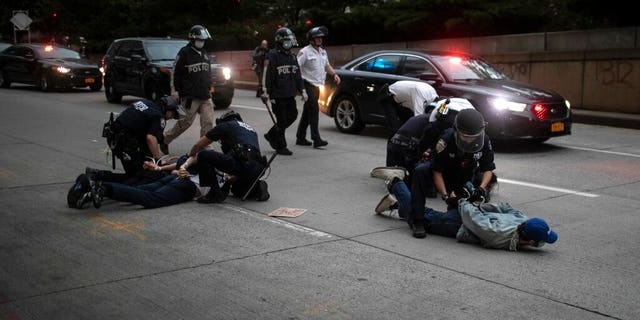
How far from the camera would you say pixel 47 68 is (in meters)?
23.6

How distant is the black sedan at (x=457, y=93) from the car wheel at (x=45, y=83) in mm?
12672

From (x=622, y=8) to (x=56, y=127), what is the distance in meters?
13.2

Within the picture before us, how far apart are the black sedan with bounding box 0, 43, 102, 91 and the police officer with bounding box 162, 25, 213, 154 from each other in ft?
44.7

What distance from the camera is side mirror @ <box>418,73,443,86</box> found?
40.5 feet

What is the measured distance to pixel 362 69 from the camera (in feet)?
44.5

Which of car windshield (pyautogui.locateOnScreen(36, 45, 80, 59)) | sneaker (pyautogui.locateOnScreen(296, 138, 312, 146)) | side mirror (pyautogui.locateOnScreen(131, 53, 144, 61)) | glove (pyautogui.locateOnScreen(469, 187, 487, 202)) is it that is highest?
car windshield (pyautogui.locateOnScreen(36, 45, 80, 59))

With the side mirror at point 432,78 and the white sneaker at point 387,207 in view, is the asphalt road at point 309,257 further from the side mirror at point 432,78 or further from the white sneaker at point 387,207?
the side mirror at point 432,78

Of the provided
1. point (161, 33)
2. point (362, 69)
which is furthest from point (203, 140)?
point (161, 33)

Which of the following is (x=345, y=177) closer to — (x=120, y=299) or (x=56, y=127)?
(x=120, y=299)

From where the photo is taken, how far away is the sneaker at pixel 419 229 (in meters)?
6.50

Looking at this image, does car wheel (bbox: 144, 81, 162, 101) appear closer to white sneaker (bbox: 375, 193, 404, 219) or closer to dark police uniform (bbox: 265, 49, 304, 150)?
dark police uniform (bbox: 265, 49, 304, 150)

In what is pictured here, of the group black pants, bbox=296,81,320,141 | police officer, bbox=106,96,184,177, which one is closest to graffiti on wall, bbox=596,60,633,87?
black pants, bbox=296,81,320,141

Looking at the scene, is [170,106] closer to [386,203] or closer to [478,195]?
[386,203]

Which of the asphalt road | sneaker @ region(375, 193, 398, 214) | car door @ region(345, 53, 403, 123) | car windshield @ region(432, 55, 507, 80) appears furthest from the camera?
car door @ region(345, 53, 403, 123)
